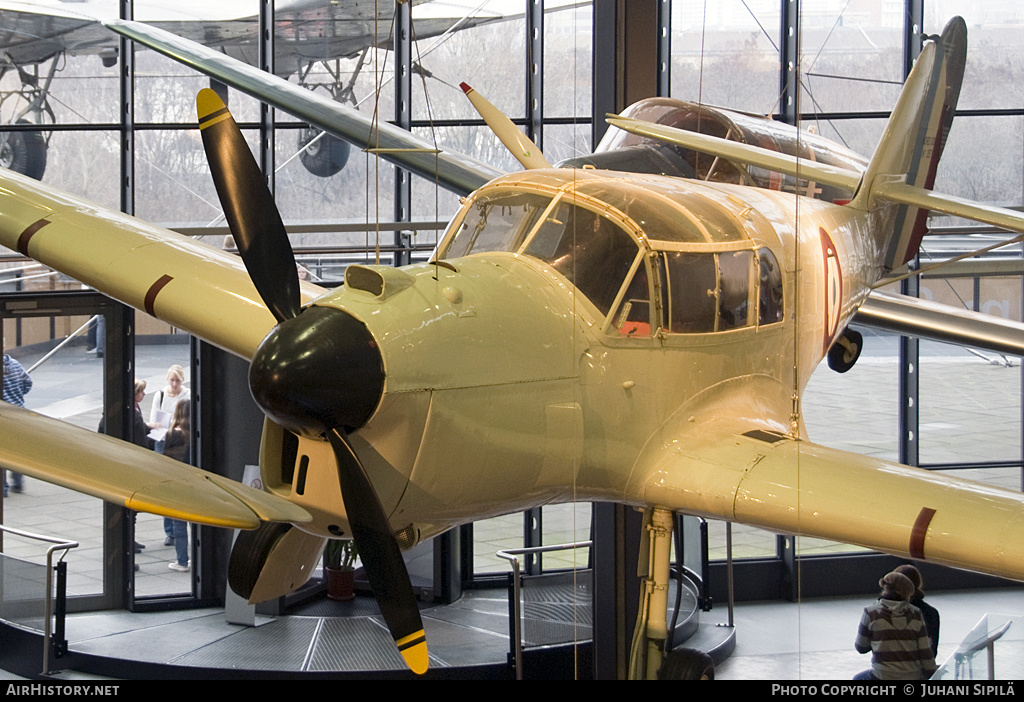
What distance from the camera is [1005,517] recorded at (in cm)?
308

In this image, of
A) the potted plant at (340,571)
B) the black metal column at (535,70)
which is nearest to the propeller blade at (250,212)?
the potted plant at (340,571)

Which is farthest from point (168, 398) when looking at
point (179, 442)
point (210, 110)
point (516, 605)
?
point (210, 110)

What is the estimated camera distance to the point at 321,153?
29.3 feet

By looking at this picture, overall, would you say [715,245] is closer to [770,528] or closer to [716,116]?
[770,528]

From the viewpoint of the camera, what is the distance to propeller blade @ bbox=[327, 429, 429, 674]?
Result: 2840 mm

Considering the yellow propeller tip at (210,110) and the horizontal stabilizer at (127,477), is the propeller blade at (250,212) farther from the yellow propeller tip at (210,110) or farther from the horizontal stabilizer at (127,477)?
the horizontal stabilizer at (127,477)

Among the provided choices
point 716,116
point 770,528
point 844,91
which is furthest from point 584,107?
point 770,528

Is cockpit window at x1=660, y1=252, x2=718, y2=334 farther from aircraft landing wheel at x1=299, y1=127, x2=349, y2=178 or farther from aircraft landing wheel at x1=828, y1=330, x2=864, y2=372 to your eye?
aircraft landing wheel at x1=299, y1=127, x2=349, y2=178

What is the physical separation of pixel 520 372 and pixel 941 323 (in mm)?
2929

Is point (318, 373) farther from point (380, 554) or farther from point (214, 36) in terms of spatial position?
point (214, 36)

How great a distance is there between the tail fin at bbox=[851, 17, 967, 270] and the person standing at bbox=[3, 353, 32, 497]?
6.26 metres

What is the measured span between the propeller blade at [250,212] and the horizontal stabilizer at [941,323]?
11.0ft

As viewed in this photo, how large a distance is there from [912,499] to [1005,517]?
0.26 m

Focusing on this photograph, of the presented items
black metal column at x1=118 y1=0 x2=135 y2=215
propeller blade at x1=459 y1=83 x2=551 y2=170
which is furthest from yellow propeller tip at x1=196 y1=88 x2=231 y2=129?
black metal column at x1=118 y1=0 x2=135 y2=215
